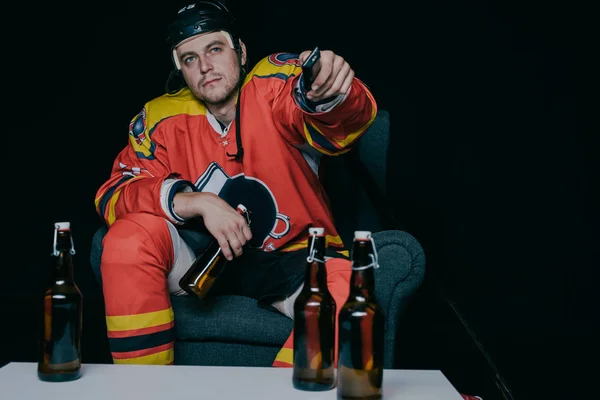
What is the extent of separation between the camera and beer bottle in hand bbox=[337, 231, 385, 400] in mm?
1034

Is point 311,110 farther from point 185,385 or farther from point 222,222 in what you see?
point 185,385

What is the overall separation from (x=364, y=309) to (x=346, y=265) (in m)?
0.57

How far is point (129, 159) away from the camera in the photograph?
6.89 feet

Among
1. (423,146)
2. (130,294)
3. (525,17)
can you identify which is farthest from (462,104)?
(130,294)

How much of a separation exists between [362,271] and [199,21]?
1.22 metres

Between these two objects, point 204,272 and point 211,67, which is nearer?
point 204,272

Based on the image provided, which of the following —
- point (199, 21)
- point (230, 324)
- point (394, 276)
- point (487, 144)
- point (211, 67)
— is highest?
point (199, 21)

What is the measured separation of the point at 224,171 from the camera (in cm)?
206

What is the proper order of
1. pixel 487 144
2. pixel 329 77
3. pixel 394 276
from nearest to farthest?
pixel 329 77
pixel 394 276
pixel 487 144

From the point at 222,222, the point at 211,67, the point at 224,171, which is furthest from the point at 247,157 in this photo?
the point at 222,222

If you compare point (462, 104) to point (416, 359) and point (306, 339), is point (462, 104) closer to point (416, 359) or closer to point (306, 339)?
point (416, 359)

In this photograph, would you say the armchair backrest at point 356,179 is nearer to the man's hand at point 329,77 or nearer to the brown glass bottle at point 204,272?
the brown glass bottle at point 204,272

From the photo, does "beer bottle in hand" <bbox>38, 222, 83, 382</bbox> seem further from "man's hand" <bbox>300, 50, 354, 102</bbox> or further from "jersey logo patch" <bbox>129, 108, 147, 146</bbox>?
"jersey logo patch" <bbox>129, 108, 147, 146</bbox>

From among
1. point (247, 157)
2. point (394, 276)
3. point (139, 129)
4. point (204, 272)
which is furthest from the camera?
point (139, 129)
